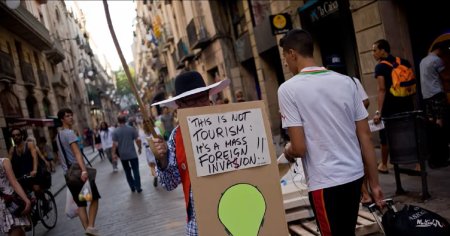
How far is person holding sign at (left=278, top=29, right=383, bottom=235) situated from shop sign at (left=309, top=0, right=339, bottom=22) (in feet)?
24.4

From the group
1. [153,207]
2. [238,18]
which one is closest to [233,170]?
[153,207]

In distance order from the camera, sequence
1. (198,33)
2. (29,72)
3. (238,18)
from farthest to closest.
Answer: (29,72), (198,33), (238,18)

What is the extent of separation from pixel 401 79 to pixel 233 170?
4.02 m

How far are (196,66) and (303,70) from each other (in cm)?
2350

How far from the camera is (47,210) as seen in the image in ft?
24.3

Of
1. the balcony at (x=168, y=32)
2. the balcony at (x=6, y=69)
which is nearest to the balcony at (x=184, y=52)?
the balcony at (x=168, y=32)

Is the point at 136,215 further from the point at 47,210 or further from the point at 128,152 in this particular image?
the point at 128,152

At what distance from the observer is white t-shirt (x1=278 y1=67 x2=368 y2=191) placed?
228 cm

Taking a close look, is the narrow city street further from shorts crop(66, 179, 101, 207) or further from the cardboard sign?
the cardboard sign

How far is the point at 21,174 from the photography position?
22.7 feet

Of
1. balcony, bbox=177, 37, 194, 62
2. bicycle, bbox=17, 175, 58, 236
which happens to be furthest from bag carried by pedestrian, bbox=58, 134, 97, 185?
balcony, bbox=177, 37, 194, 62

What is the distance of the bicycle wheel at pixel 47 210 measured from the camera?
23.7 ft

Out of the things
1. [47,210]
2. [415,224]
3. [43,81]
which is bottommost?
[47,210]

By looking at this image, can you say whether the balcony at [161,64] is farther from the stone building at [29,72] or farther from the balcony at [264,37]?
the balcony at [264,37]
